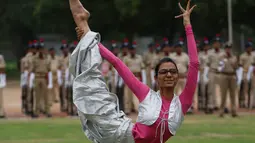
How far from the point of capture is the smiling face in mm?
5988

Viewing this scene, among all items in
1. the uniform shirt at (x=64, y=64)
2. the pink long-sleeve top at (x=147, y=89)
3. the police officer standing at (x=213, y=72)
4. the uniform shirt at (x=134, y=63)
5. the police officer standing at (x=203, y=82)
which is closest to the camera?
the pink long-sleeve top at (x=147, y=89)

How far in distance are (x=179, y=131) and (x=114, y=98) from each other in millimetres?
9602

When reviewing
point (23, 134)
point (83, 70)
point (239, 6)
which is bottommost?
point (23, 134)

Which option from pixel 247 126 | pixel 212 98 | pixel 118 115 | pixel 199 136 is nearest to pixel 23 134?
pixel 199 136

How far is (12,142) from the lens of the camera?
13.4 metres

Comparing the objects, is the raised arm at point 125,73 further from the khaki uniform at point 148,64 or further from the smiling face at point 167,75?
the khaki uniform at point 148,64

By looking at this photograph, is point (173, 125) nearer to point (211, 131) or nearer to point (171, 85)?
point (171, 85)

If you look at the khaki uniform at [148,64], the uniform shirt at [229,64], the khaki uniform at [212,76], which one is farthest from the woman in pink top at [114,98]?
the khaki uniform at [148,64]

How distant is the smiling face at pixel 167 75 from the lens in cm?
599

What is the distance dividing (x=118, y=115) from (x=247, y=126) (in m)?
10.8

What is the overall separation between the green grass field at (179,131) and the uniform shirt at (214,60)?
1.86m

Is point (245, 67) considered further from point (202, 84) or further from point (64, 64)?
point (64, 64)

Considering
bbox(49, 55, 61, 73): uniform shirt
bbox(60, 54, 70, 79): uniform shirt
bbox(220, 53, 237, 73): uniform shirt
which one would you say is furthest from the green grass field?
bbox(49, 55, 61, 73): uniform shirt

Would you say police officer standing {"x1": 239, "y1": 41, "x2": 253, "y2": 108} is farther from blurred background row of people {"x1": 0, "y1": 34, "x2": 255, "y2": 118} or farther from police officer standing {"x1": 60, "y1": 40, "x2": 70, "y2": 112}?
Answer: police officer standing {"x1": 60, "y1": 40, "x2": 70, "y2": 112}
